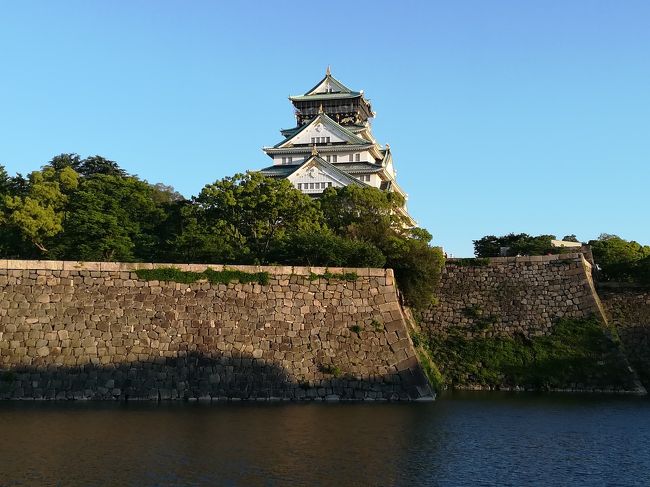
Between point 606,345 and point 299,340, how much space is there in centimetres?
1452

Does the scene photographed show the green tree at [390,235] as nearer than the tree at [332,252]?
No

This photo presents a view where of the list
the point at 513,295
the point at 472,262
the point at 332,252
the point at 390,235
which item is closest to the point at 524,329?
the point at 513,295

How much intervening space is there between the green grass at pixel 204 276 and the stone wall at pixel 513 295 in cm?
1090

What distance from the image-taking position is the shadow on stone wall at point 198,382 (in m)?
25.0

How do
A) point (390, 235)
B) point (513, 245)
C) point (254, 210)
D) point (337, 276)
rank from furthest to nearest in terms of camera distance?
point (513, 245), point (254, 210), point (390, 235), point (337, 276)

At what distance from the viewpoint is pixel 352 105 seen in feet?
220

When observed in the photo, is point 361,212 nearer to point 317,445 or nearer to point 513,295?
point 513,295

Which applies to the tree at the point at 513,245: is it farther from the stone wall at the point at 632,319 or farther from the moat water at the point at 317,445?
the moat water at the point at 317,445

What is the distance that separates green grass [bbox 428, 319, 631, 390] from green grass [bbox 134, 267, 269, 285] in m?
9.97

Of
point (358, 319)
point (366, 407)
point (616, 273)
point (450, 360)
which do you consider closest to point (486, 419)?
point (366, 407)

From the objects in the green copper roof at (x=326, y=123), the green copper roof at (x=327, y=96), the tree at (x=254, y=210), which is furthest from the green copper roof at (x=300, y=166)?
the tree at (x=254, y=210)

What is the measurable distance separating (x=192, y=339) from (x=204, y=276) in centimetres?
272

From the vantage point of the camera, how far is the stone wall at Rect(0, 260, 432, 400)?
25.5 metres

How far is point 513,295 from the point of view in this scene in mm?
36062
